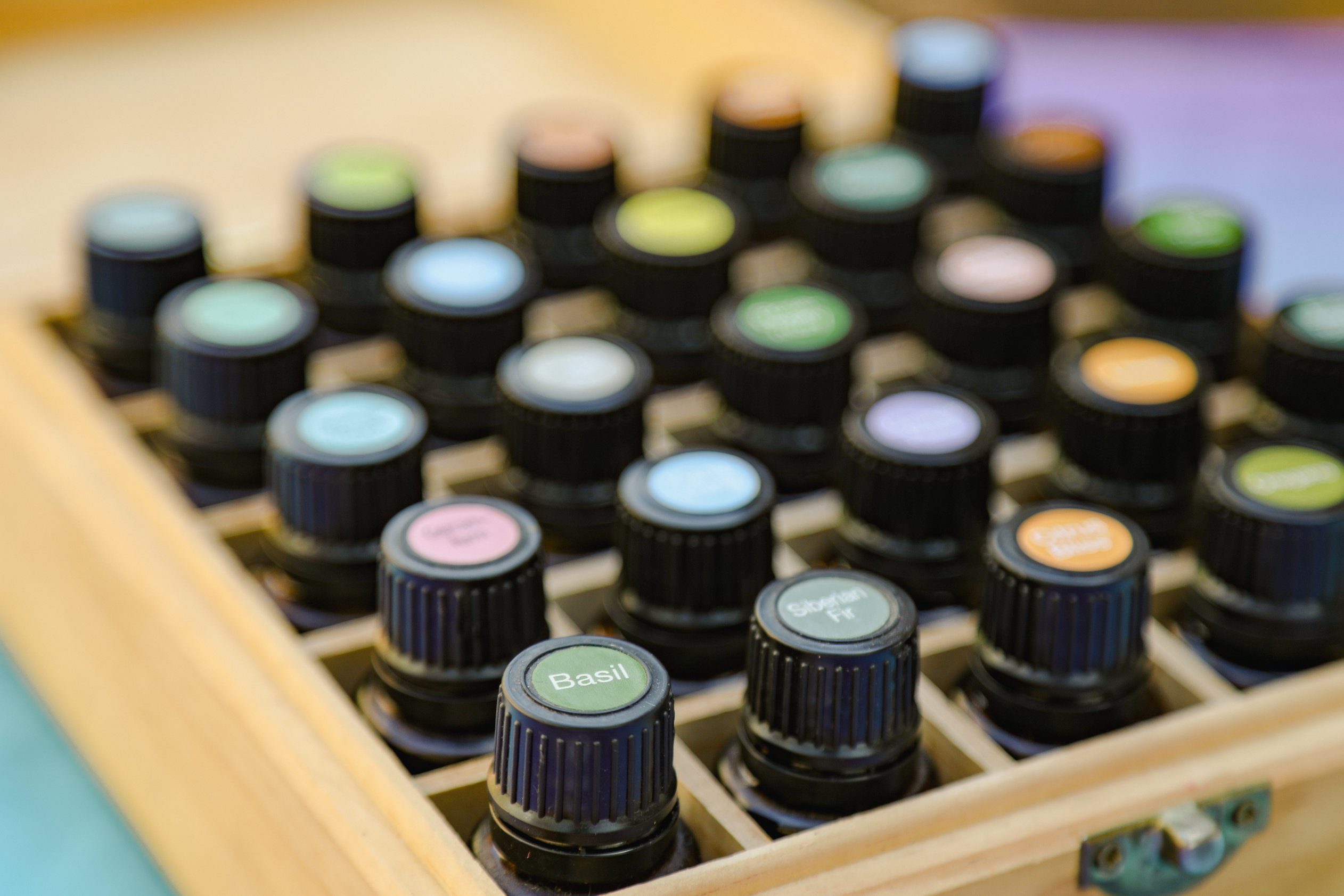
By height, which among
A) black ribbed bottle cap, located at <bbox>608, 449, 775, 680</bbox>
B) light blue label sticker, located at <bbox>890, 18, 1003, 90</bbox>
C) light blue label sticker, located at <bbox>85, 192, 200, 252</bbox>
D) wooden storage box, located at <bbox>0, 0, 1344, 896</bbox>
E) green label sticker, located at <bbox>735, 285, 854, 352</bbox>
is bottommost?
wooden storage box, located at <bbox>0, 0, 1344, 896</bbox>

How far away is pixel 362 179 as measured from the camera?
840 mm

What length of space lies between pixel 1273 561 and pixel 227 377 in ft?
1.25

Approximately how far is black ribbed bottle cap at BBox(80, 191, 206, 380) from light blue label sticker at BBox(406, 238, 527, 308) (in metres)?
0.10

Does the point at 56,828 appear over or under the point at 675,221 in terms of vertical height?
under

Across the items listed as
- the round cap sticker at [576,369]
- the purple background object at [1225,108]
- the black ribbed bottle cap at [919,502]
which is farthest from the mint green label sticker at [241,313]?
the purple background object at [1225,108]

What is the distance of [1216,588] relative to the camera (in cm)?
63

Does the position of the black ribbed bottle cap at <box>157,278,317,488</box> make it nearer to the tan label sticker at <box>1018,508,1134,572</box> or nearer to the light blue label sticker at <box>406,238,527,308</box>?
the light blue label sticker at <box>406,238,527,308</box>

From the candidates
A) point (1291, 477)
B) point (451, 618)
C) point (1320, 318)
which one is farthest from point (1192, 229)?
point (451, 618)

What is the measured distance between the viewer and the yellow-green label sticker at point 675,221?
0.78 meters

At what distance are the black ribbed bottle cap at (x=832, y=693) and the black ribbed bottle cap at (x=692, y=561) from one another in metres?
0.04

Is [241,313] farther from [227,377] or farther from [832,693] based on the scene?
[832,693]

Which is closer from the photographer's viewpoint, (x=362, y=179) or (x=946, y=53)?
(x=362, y=179)

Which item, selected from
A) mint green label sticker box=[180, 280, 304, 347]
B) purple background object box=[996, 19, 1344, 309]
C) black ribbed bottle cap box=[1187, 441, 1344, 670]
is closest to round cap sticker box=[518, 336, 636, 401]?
mint green label sticker box=[180, 280, 304, 347]

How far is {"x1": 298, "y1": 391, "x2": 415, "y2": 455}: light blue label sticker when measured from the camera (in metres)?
0.64
